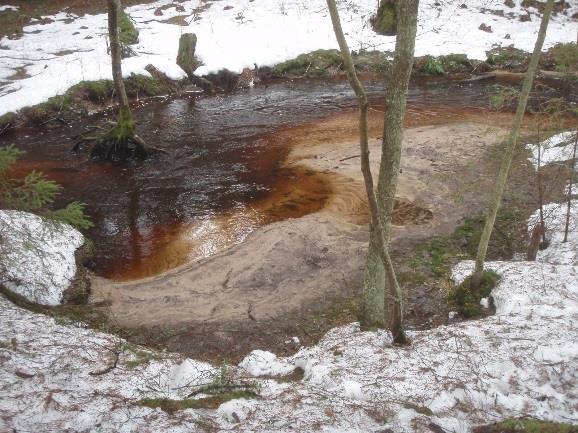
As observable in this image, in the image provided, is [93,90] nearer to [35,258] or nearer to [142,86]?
[142,86]

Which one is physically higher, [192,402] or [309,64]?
[309,64]

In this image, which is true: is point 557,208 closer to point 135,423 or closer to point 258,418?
point 258,418

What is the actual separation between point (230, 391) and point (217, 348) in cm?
194

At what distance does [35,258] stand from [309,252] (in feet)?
Result: 15.9

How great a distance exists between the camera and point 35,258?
7.91m

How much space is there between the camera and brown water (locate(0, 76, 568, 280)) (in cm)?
993

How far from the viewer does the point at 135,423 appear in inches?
167

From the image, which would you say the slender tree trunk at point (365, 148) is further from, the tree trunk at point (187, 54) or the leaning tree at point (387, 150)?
the tree trunk at point (187, 54)

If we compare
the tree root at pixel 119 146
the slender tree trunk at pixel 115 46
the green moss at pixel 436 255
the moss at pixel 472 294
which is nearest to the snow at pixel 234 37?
the tree root at pixel 119 146

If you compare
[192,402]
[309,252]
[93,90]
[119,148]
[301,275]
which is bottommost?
[301,275]

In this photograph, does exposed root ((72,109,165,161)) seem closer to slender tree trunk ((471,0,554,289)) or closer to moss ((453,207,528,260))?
moss ((453,207,528,260))

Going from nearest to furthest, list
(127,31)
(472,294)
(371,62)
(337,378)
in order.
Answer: (337,378), (472,294), (127,31), (371,62)

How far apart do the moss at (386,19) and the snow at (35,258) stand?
67.1 feet

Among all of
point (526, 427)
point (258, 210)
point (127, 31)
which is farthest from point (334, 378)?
point (127, 31)
